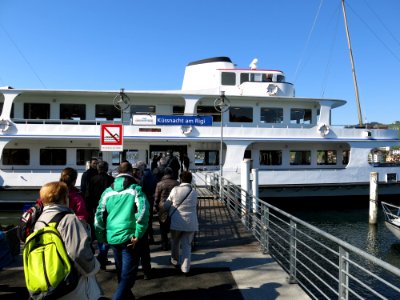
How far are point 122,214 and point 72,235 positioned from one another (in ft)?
4.30

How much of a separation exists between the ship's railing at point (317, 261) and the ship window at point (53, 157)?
21.0 ft

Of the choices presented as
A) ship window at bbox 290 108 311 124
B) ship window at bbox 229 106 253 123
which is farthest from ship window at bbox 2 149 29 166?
ship window at bbox 290 108 311 124

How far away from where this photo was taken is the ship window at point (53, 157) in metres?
16.5

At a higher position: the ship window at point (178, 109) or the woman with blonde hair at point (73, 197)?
the ship window at point (178, 109)

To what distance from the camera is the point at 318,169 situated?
17266 mm

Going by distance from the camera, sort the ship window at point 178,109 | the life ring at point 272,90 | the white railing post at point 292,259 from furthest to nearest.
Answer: the ship window at point 178,109, the life ring at point 272,90, the white railing post at point 292,259

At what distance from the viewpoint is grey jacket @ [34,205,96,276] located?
260cm

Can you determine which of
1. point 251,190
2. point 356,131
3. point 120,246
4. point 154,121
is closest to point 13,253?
point 120,246

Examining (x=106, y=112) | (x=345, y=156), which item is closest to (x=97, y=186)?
(x=106, y=112)

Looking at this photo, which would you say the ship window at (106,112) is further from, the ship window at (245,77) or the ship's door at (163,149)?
the ship window at (245,77)

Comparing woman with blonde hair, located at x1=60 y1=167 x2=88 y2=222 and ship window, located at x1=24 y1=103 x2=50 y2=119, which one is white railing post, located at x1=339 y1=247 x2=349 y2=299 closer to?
woman with blonde hair, located at x1=60 y1=167 x2=88 y2=222

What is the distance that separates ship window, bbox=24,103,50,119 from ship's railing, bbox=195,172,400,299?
7.95 meters

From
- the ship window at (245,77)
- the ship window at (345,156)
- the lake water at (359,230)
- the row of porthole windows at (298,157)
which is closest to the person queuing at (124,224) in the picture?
the lake water at (359,230)

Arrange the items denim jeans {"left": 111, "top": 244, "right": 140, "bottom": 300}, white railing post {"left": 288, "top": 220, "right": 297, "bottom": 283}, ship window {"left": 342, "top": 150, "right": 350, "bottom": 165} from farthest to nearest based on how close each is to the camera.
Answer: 1. ship window {"left": 342, "top": 150, "right": 350, "bottom": 165}
2. white railing post {"left": 288, "top": 220, "right": 297, "bottom": 283}
3. denim jeans {"left": 111, "top": 244, "right": 140, "bottom": 300}
